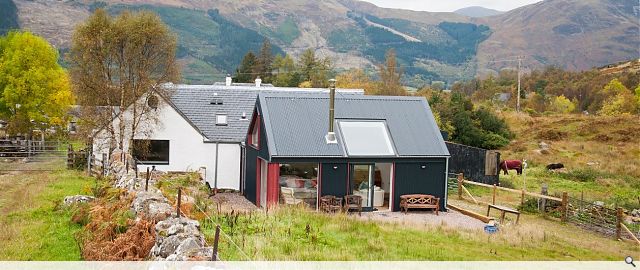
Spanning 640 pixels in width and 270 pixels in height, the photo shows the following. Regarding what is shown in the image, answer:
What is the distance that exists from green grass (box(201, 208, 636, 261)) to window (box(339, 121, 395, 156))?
15.1ft

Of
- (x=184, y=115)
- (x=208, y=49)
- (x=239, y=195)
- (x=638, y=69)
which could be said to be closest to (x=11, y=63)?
(x=184, y=115)

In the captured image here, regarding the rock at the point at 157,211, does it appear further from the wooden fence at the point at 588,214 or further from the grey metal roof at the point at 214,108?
the grey metal roof at the point at 214,108

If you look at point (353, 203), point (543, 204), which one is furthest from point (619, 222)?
Result: point (353, 203)

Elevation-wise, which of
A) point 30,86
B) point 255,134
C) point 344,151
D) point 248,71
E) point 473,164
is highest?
point 248,71

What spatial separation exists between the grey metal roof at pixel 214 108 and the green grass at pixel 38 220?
5.15 m

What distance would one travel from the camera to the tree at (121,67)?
2605cm

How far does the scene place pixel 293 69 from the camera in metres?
88.6

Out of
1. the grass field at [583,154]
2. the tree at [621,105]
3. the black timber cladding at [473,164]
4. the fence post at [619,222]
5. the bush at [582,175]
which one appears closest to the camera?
the fence post at [619,222]

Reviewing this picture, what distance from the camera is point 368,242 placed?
1206 centimetres

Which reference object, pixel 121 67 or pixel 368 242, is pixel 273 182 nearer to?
pixel 368 242

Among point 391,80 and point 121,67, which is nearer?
point 121,67

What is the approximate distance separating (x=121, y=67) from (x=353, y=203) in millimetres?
13431

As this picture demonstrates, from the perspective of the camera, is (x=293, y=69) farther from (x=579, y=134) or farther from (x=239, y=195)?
(x=239, y=195)

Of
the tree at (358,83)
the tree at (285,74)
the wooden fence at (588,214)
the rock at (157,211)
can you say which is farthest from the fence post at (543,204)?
the tree at (285,74)
